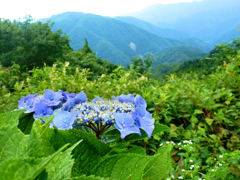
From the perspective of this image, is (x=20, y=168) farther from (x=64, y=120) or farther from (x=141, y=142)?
(x=141, y=142)

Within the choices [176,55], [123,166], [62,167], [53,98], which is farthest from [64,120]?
[176,55]

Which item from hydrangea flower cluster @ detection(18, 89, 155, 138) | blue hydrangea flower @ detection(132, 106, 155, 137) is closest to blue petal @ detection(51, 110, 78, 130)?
hydrangea flower cluster @ detection(18, 89, 155, 138)

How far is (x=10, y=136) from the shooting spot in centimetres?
37

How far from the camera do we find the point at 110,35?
184 meters

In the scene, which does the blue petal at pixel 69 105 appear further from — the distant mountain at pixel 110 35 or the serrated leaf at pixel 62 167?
the distant mountain at pixel 110 35

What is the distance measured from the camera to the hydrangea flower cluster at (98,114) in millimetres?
818

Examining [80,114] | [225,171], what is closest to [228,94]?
[225,171]

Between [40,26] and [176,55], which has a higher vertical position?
[40,26]

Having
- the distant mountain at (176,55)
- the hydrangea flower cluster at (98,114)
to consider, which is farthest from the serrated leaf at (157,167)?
the distant mountain at (176,55)

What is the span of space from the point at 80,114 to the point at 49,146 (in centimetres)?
30

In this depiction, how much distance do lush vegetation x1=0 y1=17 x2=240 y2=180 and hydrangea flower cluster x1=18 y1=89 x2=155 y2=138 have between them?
0.06 meters

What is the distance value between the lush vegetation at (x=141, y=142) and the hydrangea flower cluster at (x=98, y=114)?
0.06 meters

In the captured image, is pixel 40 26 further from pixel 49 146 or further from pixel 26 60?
pixel 49 146

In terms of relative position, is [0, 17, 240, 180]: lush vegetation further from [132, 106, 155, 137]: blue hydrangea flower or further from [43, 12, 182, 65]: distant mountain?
[43, 12, 182, 65]: distant mountain
